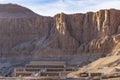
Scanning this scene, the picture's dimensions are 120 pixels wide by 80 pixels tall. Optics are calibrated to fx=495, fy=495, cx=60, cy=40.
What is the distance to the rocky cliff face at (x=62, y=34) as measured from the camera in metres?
109

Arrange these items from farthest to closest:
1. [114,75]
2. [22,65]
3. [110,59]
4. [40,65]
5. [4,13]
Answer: [4,13], [22,65], [40,65], [110,59], [114,75]

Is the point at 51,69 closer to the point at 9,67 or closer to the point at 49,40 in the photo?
the point at 9,67

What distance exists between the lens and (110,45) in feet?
347

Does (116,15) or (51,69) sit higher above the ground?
(116,15)

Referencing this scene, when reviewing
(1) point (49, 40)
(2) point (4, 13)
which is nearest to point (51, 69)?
(1) point (49, 40)

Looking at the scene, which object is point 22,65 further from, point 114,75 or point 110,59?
point 114,75

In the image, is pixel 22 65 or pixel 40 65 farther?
pixel 22 65

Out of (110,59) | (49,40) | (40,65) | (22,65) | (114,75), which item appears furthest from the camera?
(49,40)

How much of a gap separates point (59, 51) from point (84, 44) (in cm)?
608

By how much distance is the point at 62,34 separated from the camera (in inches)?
4611

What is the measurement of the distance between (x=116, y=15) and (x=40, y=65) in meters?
23.1

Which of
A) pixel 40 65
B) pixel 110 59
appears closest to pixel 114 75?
pixel 110 59

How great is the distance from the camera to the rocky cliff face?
109250 mm

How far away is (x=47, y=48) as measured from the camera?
11225cm
